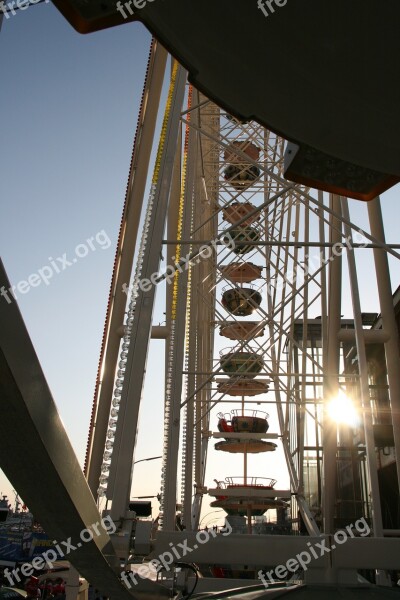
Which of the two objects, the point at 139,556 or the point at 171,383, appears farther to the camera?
the point at 171,383

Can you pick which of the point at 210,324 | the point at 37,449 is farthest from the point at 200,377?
the point at 37,449

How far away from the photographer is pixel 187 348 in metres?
11.7

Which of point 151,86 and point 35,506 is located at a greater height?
point 151,86

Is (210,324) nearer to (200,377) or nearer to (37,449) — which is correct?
(200,377)

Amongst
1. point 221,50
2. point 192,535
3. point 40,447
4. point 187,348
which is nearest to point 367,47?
point 221,50

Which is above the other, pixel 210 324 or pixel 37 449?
pixel 210 324

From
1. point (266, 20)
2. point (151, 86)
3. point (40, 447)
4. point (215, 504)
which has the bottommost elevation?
point (215, 504)

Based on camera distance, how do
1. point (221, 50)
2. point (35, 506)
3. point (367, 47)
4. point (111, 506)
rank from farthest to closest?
point (111, 506) → point (367, 47) → point (221, 50) → point (35, 506)

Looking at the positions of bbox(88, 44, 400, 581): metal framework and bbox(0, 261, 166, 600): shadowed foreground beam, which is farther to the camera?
bbox(88, 44, 400, 581): metal framework

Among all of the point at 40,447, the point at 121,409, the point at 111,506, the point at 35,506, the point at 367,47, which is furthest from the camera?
the point at 121,409

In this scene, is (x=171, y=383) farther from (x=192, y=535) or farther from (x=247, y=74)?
(x=247, y=74)

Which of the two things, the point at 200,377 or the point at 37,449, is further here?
the point at 200,377

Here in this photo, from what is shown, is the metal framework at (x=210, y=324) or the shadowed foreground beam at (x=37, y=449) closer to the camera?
the shadowed foreground beam at (x=37, y=449)

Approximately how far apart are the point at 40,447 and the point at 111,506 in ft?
11.8
